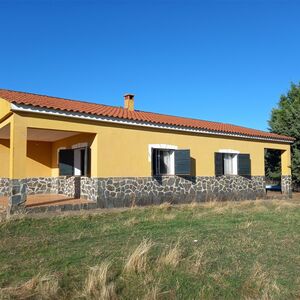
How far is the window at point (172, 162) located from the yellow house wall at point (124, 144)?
0.45 m

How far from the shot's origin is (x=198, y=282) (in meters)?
4.84

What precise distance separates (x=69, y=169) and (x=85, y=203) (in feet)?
11.0

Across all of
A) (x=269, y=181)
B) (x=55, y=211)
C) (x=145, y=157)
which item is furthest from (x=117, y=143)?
(x=269, y=181)

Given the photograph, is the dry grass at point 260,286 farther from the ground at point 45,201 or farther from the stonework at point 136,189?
the ground at point 45,201

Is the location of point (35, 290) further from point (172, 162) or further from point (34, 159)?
point (34, 159)

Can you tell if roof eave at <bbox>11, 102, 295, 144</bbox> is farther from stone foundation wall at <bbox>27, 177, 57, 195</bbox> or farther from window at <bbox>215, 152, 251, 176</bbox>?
stone foundation wall at <bbox>27, 177, 57, 195</bbox>

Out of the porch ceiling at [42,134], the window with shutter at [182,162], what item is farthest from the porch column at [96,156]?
the window with shutter at [182,162]

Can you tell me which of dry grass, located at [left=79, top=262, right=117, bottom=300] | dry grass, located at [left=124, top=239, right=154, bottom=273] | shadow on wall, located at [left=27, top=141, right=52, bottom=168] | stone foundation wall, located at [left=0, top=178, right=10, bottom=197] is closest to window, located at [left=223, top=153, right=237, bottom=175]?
shadow on wall, located at [left=27, top=141, right=52, bottom=168]

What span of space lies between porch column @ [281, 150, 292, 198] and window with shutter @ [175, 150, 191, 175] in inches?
304

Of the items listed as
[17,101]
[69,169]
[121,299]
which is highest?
[17,101]

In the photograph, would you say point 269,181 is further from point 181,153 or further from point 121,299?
point 121,299

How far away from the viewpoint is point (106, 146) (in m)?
12.6

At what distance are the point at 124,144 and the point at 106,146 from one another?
0.81 metres

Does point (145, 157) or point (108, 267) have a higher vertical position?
point (145, 157)
